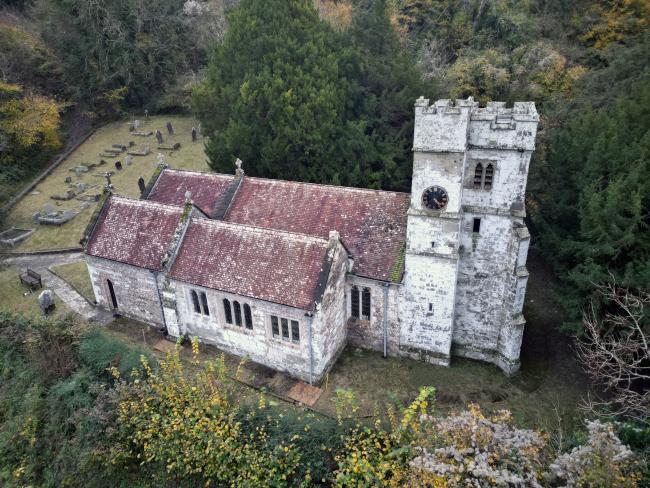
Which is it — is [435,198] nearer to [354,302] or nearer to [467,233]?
[467,233]

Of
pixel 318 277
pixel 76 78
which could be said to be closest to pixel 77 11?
pixel 76 78

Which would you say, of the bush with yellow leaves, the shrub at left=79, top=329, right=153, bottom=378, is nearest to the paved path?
the shrub at left=79, top=329, right=153, bottom=378

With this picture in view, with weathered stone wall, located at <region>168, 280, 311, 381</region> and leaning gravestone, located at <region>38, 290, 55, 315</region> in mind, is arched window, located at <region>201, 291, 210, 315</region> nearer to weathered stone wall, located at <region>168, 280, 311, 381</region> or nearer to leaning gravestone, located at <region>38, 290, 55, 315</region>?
weathered stone wall, located at <region>168, 280, 311, 381</region>

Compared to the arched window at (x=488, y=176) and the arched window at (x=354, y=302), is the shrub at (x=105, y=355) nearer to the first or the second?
the arched window at (x=354, y=302)

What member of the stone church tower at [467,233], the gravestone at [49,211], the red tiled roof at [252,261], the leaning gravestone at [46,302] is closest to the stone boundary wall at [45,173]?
the gravestone at [49,211]

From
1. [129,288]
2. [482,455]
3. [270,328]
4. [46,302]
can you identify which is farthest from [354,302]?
[46,302]

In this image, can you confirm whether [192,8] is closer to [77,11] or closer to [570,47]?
[77,11]
